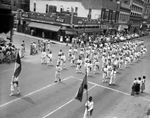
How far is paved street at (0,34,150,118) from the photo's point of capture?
10.1 metres

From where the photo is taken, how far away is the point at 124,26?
215 feet

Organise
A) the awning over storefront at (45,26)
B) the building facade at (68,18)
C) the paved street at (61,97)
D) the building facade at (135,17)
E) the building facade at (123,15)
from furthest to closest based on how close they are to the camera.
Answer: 1. the building facade at (135,17)
2. the building facade at (123,15)
3. the building facade at (68,18)
4. the awning over storefront at (45,26)
5. the paved street at (61,97)

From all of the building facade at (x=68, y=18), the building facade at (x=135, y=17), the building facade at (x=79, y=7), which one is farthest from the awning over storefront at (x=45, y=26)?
the building facade at (x=135, y=17)

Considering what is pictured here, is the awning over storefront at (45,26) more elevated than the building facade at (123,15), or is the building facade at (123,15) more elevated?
the building facade at (123,15)

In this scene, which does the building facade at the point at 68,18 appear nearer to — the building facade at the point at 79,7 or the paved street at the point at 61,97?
the building facade at the point at 79,7

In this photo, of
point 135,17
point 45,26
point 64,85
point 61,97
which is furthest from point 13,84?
point 135,17

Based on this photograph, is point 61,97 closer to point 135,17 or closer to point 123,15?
point 123,15

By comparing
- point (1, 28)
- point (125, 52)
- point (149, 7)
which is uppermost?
point (149, 7)

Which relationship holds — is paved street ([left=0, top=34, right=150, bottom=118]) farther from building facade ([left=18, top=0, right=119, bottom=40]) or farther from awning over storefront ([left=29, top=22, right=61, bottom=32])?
building facade ([left=18, top=0, right=119, bottom=40])

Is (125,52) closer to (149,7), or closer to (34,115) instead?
(34,115)

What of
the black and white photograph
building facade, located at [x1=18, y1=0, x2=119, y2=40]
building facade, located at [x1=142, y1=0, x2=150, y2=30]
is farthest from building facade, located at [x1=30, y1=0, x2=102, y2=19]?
building facade, located at [x1=142, y1=0, x2=150, y2=30]

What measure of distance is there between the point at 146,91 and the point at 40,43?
50.2ft

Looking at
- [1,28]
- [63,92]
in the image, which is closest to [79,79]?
[63,92]

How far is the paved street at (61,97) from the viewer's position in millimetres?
10062
